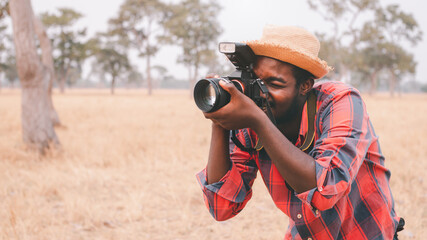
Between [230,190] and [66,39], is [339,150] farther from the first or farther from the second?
[66,39]

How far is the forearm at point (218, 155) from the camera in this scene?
1431mm

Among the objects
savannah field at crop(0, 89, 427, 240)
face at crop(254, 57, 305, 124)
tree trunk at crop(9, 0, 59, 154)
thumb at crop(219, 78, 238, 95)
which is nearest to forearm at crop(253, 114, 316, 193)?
thumb at crop(219, 78, 238, 95)

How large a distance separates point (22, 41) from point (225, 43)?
17.0ft

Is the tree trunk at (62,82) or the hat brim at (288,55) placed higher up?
the hat brim at (288,55)

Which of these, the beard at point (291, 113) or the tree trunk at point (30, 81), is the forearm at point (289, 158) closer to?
the beard at point (291, 113)

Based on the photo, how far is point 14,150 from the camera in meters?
5.27

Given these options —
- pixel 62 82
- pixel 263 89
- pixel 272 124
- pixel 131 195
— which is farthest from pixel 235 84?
pixel 62 82

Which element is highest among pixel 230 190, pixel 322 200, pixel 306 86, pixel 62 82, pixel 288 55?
pixel 288 55

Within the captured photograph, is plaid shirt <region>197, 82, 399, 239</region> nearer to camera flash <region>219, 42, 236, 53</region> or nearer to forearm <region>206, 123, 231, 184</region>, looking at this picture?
forearm <region>206, 123, 231, 184</region>

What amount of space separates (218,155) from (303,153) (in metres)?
0.42

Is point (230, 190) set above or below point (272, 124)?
below

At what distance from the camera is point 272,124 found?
1181mm

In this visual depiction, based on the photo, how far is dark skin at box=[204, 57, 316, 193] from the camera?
115 centimetres

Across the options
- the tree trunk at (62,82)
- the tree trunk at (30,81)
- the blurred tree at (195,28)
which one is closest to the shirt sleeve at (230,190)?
the tree trunk at (30,81)
